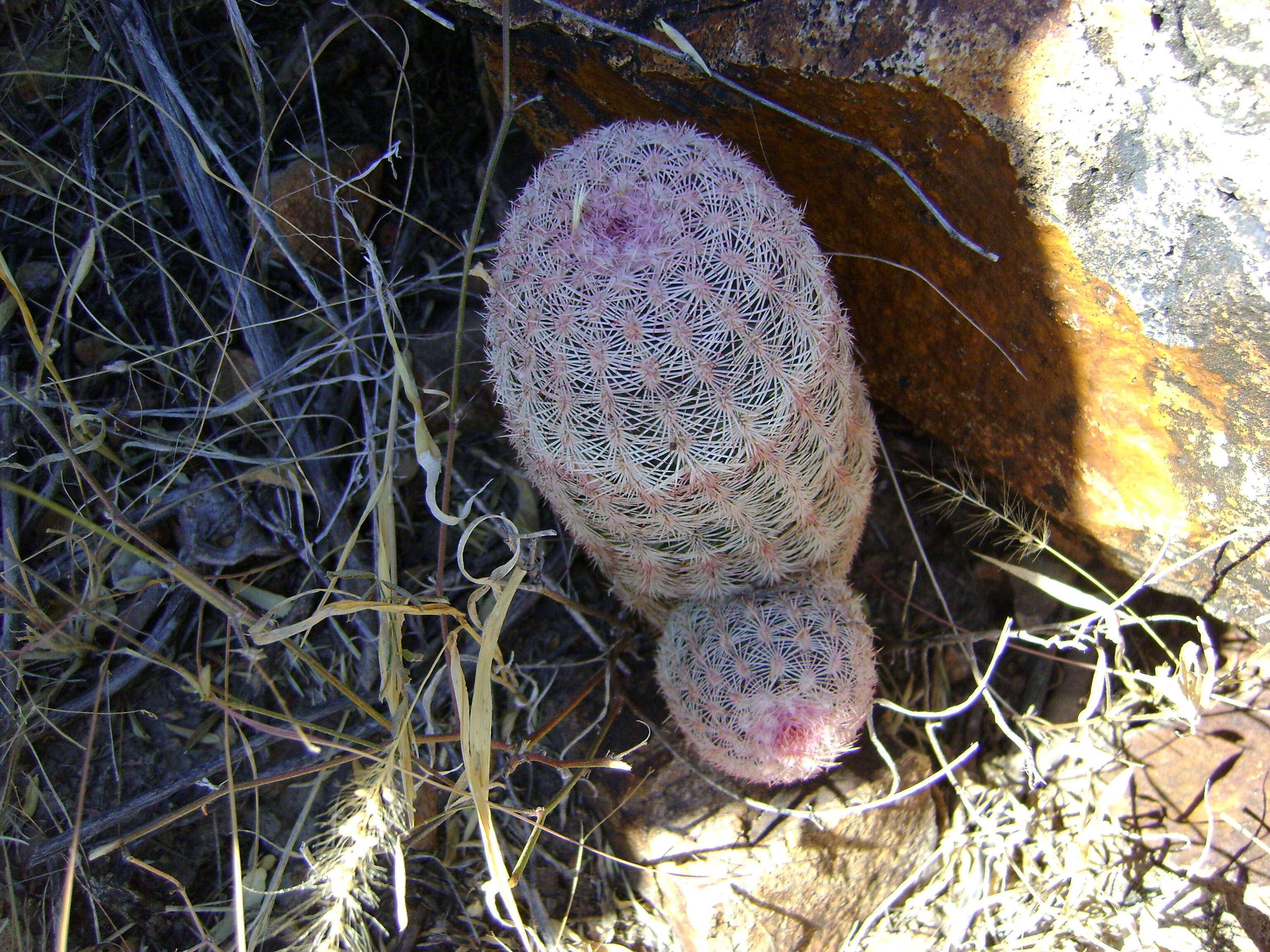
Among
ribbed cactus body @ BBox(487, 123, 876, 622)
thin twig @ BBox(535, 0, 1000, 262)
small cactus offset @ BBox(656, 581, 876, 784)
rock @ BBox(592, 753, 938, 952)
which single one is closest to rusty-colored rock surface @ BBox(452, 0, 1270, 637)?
thin twig @ BBox(535, 0, 1000, 262)

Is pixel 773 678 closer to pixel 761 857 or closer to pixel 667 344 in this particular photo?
pixel 761 857

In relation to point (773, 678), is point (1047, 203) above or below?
above

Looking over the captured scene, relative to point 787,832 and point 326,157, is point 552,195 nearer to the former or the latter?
point 326,157

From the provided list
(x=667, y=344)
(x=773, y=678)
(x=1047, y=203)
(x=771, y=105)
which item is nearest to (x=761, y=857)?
(x=773, y=678)

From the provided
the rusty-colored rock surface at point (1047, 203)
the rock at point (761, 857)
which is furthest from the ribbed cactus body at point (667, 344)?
the rock at point (761, 857)

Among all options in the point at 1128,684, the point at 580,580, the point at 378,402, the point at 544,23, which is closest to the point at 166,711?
the point at 378,402

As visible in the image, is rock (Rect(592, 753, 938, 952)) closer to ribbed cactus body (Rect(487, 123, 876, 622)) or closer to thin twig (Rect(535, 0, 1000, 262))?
ribbed cactus body (Rect(487, 123, 876, 622))
